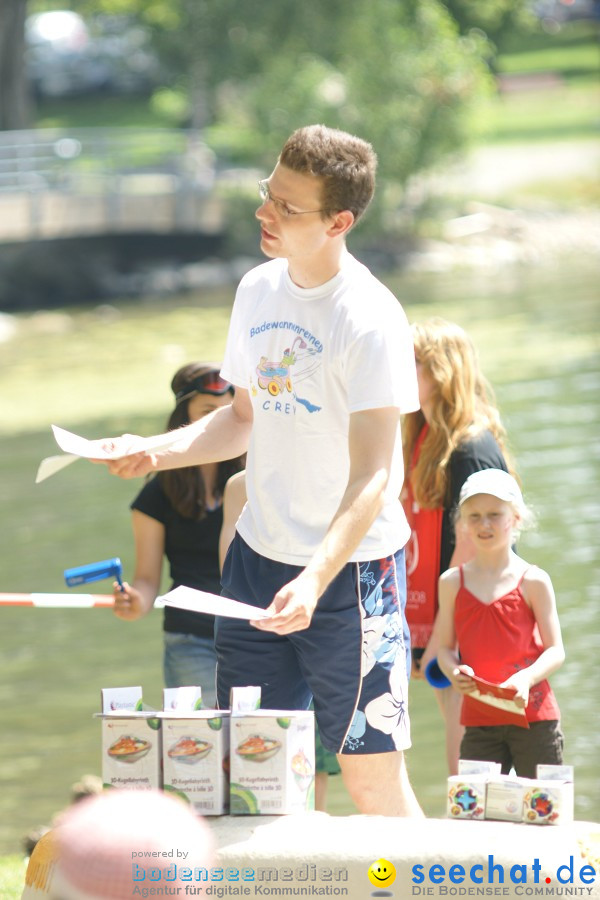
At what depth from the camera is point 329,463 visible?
3.58 m

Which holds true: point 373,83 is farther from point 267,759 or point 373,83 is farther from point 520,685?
point 267,759

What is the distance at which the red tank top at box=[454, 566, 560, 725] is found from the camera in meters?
4.41

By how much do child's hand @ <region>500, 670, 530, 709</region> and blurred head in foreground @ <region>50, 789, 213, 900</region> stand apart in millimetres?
2338

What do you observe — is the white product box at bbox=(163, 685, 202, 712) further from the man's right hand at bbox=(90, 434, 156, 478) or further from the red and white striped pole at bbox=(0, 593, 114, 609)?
the red and white striped pole at bbox=(0, 593, 114, 609)

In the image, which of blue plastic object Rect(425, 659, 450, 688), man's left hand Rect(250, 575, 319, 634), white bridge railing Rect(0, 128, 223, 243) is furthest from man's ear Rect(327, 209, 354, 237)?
white bridge railing Rect(0, 128, 223, 243)

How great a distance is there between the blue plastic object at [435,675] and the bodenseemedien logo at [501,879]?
142cm

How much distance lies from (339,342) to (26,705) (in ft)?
18.8

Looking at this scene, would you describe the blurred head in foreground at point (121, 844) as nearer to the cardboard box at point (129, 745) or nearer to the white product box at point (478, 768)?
the cardboard box at point (129, 745)

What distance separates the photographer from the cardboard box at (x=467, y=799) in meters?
3.54

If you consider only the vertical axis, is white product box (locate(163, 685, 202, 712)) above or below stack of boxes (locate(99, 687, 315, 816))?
above

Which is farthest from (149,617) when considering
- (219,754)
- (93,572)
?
(219,754)

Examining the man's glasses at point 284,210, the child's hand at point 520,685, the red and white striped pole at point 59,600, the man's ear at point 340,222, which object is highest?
the man's glasses at point 284,210

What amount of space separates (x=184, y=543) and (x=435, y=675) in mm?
1014

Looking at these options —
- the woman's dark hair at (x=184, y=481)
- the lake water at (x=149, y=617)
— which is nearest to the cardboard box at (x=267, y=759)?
the woman's dark hair at (x=184, y=481)
